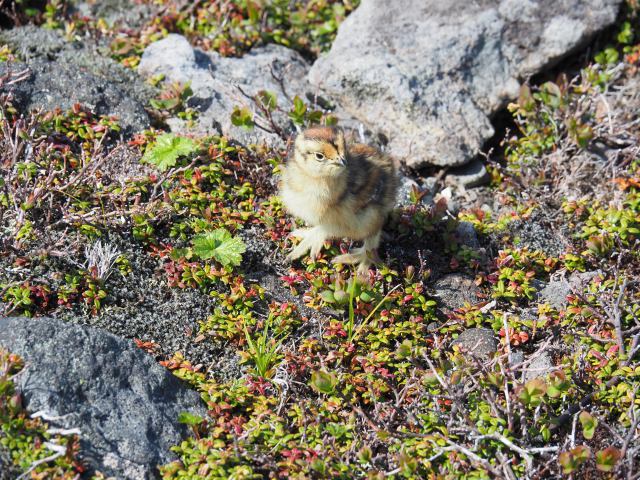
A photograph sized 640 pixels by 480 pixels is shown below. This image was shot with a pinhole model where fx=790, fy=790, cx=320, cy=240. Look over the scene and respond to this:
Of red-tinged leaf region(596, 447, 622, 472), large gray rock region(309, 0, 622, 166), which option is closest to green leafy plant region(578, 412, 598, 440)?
red-tinged leaf region(596, 447, 622, 472)

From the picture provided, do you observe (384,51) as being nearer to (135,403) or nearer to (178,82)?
(178,82)

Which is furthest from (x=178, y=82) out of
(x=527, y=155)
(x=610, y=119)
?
(x=610, y=119)

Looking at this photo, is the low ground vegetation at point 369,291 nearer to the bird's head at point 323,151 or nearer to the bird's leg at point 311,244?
the bird's leg at point 311,244

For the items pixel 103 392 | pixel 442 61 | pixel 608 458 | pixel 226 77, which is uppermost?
pixel 442 61

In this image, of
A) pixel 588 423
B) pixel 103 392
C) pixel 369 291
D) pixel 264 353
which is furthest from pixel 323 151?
pixel 588 423

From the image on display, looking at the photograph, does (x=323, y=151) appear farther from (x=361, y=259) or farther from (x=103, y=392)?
(x=103, y=392)

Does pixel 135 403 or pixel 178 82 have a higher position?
pixel 178 82
